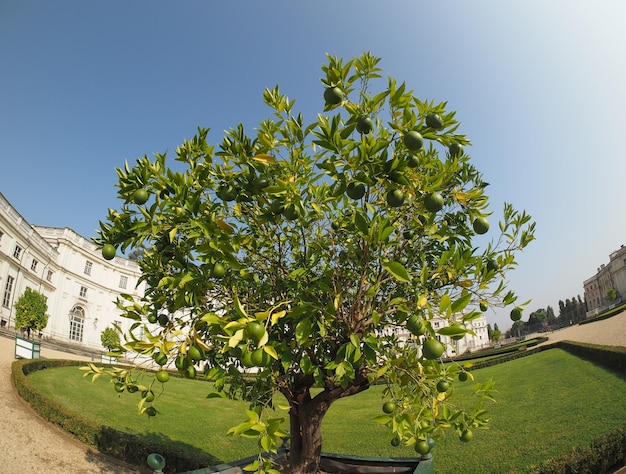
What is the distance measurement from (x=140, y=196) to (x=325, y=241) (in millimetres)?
2036

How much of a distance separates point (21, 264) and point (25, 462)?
4213 cm

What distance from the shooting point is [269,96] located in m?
3.50

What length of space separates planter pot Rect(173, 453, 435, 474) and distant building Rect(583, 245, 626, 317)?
90.6m

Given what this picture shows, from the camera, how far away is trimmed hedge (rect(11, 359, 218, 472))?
8.08 m

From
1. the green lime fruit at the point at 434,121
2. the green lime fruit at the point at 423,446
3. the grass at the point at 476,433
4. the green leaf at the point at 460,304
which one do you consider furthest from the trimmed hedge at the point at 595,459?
the green lime fruit at the point at 434,121

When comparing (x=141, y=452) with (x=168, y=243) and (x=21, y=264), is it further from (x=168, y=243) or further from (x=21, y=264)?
(x=21, y=264)

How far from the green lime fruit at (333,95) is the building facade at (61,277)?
46932 millimetres

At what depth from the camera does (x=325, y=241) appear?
407 cm

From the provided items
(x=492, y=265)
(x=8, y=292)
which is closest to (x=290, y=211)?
(x=492, y=265)

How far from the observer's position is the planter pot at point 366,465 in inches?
187

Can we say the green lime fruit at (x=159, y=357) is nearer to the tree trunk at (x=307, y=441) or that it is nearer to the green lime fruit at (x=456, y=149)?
the tree trunk at (x=307, y=441)

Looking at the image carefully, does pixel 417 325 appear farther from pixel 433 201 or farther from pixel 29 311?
pixel 29 311

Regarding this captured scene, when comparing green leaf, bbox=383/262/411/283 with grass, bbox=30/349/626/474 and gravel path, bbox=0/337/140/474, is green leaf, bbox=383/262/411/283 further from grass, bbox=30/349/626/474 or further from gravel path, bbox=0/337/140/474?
gravel path, bbox=0/337/140/474

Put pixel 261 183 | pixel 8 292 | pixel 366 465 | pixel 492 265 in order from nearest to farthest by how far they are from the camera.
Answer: pixel 261 183 → pixel 492 265 → pixel 366 465 → pixel 8 292
